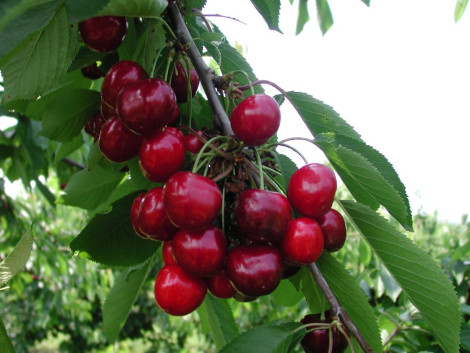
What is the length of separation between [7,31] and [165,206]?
1.23 feet

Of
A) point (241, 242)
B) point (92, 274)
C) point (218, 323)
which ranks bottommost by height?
point (92, 274)

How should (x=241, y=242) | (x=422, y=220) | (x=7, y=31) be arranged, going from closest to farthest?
1. (x=7, y=31)
2. (x=241, y=242)
3. (x=422, y=220)

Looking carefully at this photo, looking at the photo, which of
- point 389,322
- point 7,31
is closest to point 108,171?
point 7,31

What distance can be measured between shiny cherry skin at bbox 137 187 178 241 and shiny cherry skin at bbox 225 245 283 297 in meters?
0.14

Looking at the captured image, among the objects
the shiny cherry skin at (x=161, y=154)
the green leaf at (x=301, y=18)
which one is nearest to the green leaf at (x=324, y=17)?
the green leaf at (x=301, y=18)

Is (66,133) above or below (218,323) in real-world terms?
above

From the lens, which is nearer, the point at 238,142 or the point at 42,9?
the point at 42,9

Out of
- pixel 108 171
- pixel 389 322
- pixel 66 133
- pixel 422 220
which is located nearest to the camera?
pixel 66 133

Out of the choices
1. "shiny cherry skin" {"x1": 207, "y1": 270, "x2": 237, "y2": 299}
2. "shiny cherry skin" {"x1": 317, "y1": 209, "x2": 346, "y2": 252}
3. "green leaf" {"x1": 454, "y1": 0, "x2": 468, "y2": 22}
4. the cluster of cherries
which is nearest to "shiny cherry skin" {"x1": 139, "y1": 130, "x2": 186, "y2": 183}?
the cluster of cherries

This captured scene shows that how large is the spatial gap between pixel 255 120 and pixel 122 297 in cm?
80

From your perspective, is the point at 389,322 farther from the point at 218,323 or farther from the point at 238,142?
the point at 238,142

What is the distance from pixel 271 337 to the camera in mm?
965

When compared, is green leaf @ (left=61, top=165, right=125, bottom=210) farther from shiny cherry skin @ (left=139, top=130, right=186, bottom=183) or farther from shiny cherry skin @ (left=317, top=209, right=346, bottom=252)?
shiny cherry skin @ (left=317, top=209, right=346, bottom=252)

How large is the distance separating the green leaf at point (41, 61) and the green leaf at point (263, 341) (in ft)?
2.22
